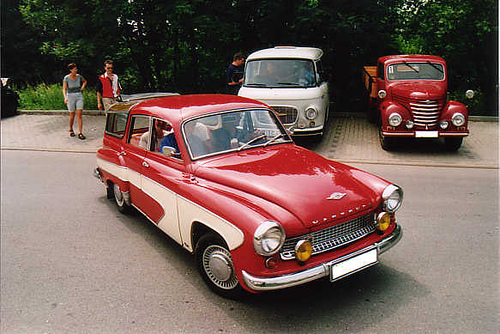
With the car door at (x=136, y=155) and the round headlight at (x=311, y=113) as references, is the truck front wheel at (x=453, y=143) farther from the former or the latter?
the car door at (x=136, y=155)

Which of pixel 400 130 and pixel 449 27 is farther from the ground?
pixel 449 27

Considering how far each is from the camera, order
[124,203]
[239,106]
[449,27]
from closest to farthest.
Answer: [239,106] < [124,203] < [449,27]

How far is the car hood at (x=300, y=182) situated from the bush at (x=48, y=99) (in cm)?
1293

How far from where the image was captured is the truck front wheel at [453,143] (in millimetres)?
9617

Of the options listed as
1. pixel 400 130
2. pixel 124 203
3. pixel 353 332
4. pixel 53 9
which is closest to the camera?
pixel 353 332

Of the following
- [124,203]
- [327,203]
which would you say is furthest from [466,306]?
[124,203]

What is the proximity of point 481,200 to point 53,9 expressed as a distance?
44.5ft

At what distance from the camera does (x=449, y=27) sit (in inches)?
492

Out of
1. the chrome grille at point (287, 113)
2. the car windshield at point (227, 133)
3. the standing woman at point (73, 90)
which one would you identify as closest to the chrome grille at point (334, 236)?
the car windshield at point (227, 133)

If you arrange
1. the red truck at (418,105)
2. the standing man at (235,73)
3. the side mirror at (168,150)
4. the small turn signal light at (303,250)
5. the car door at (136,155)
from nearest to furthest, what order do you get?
the small turn signal light at (303,250) → the side mirror at (168,150) → the car door at (136,155) → the red truck at (418,105) → the standing man at (235,73)

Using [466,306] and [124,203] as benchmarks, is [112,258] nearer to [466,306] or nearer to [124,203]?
[124,203]

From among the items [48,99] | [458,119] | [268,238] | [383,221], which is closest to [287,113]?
[458,119]

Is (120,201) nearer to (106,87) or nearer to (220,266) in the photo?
(220,266)

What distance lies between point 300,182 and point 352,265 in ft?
2.95
